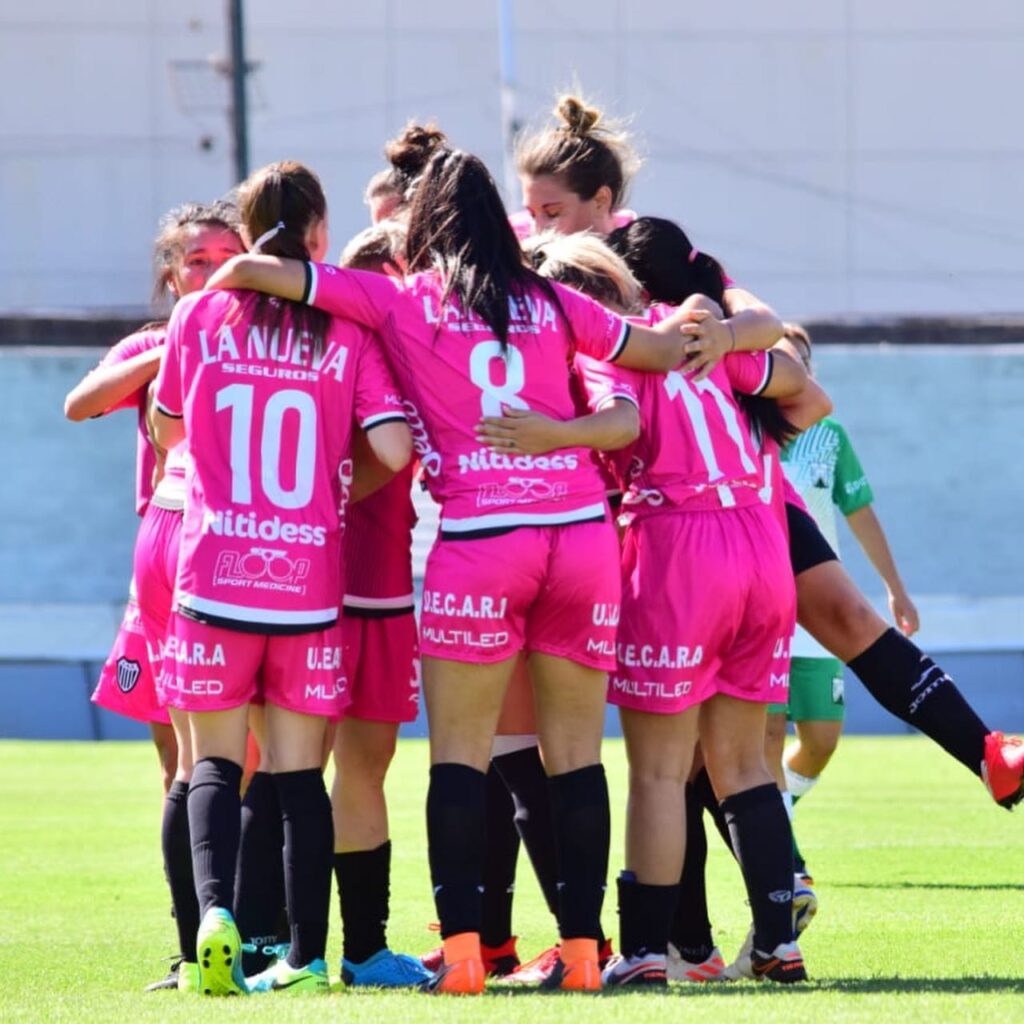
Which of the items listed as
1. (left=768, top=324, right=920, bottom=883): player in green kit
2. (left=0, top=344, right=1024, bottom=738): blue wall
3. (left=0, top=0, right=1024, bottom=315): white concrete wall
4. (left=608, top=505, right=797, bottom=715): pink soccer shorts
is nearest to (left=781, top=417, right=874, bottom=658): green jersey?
(left=768, top=324, right=920, bottom=883): player in green kit

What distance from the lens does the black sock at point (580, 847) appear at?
5070 mm

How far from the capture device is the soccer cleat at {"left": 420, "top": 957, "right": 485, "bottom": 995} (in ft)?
16.0

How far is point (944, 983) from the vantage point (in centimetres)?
510

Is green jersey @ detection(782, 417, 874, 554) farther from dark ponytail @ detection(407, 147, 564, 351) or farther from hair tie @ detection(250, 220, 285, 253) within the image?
hair tie @ detection(250, 220, 285, 253)

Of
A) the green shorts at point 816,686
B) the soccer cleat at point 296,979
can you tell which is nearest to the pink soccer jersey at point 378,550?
the soccer cleat at point 296,979

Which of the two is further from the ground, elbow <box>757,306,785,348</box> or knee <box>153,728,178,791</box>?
elbow <box>757,306,785,348</box>

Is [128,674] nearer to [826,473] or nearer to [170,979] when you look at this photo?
[170,979]

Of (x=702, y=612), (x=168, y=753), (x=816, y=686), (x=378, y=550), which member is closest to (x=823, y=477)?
(x=816, y=686)

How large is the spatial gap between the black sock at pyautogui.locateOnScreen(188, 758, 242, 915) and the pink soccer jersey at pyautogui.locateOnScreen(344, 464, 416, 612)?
2.06 feet

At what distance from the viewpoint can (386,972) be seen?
17.3 ft

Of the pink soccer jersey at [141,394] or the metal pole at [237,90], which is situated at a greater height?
the metal pole at [237,90]

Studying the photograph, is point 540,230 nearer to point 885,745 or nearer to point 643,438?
point 643,438

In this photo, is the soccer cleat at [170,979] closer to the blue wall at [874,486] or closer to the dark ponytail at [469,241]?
the dark ponytail at [469,241]

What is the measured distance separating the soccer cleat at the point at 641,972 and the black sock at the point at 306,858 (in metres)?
0.74
